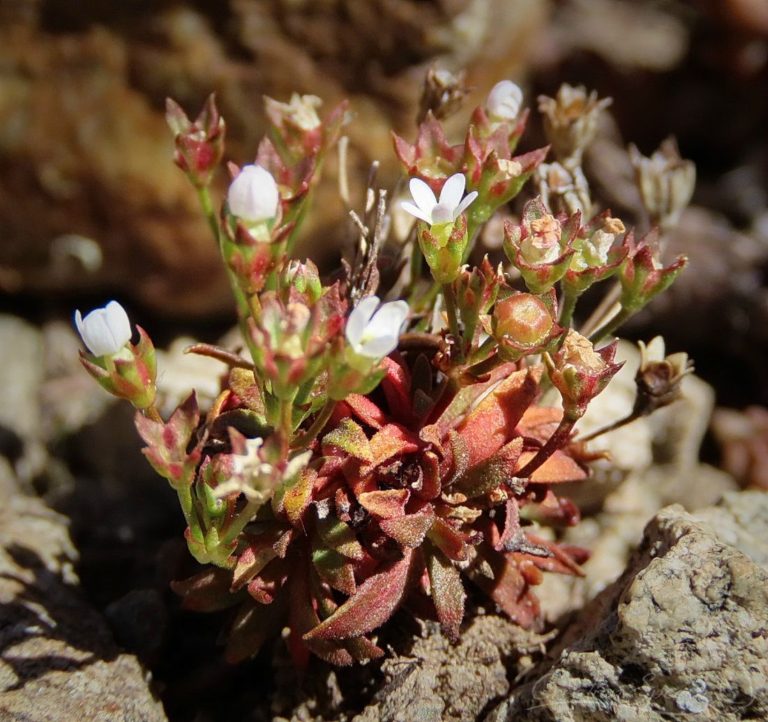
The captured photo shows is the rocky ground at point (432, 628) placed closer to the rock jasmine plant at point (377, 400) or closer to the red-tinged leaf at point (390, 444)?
the rock jasmine plant at point (377, 400)

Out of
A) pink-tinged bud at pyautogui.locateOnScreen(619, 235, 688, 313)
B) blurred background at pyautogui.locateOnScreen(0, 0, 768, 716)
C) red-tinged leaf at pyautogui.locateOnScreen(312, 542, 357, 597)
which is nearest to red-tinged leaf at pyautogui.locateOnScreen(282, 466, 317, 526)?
red-tinged leaf at pyautogui.locateOnScreen(312, 542, 357, 597)

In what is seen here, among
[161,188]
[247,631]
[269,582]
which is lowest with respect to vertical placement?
[161,188]

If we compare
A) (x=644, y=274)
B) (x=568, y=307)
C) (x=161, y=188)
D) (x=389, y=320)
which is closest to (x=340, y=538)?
(x=389, y=320)

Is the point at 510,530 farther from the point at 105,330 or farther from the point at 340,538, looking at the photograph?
the point at 105,330

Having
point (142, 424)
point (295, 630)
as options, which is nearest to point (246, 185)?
point (142, 424)

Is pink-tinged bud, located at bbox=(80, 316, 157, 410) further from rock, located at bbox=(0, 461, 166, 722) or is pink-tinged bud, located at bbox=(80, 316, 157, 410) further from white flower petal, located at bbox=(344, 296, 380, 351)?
rock, located at bbox=(0, 461, 166, 722)

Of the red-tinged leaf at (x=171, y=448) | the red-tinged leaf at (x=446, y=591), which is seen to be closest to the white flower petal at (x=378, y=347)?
the red-tinged leaf at (x=171, y=448)

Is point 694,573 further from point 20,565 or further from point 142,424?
point 20,565

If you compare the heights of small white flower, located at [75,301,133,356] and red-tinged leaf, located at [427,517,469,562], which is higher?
small white flower, located at [75,301,133,356]
